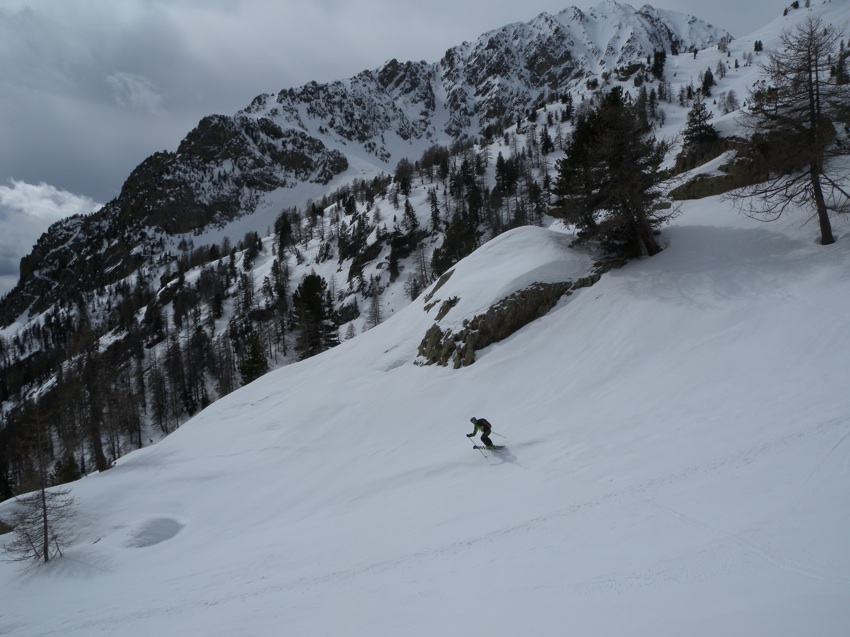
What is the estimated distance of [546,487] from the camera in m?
9.66

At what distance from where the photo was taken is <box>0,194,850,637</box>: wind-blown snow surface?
18.9ft

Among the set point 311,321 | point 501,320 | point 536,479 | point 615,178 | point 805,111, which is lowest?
point 536,479

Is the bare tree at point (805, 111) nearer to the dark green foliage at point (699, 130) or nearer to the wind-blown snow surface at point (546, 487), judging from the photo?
the wind-blown snow surface at point (546, 487)

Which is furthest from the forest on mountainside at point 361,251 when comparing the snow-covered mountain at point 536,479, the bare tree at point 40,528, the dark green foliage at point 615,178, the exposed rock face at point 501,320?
the exposed rock face at point 501,320

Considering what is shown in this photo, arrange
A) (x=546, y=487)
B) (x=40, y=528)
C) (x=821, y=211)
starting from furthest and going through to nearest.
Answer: (x=821, y=211)
(x=40, y=528)
(x=546, y=487)

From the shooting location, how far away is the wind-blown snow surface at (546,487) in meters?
5.75

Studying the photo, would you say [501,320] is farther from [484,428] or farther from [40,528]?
[40,528]

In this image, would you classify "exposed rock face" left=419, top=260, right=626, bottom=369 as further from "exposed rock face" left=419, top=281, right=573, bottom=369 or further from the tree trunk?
the tree trunk

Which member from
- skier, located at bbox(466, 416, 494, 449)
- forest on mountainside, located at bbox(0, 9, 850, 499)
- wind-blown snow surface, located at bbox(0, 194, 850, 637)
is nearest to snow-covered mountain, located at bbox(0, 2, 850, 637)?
wind-blown snow surface, located at bbox(0, 194, 850, 637)

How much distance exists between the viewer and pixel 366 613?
22.8 feet

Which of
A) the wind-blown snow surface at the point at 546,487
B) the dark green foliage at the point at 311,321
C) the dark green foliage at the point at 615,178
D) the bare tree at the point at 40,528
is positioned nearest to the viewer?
the wind-blown snow surface at the point at 546,487

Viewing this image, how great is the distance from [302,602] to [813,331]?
16311 millimetres

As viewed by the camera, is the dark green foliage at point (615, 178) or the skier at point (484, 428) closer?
the skier at point (484, 428)

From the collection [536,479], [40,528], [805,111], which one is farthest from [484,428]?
[805,111]
